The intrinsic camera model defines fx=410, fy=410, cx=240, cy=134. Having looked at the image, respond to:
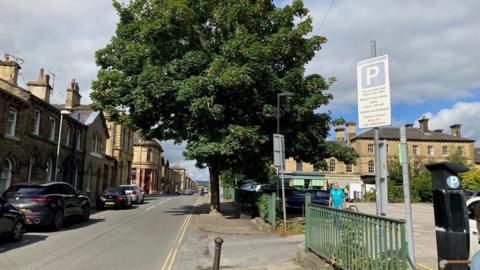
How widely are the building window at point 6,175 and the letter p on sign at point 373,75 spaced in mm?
21952

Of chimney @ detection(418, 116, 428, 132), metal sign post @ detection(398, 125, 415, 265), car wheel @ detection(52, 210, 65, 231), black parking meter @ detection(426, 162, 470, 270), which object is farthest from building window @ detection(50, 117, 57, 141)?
chimney @ detection(418, 116, 428, 132)

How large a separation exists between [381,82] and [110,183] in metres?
45.4

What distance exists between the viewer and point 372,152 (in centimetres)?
6284

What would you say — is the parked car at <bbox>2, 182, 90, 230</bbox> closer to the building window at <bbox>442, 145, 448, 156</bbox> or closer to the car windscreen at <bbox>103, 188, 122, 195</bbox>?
the car windscreen at <bbox>103, 188, 122, 195</bbox>

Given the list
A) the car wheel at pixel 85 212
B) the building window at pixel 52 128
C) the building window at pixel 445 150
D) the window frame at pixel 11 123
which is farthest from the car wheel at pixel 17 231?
the building window at pixel 445 150

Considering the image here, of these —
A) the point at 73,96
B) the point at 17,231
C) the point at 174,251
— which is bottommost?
the point at 174,251

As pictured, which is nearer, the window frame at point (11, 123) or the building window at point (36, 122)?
the window frame at point (11, 123)

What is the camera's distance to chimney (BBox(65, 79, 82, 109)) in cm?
3681

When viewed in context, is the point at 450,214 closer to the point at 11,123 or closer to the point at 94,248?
the point at 94,248

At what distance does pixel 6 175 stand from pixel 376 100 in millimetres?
22862

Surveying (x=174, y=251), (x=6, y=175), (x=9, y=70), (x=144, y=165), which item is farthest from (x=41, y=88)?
(x=144, y=165)

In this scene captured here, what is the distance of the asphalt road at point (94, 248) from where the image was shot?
366 inches

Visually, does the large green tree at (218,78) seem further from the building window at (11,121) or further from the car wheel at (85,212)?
the building window at (11,121)

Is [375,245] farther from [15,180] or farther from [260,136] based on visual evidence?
[15,180]
